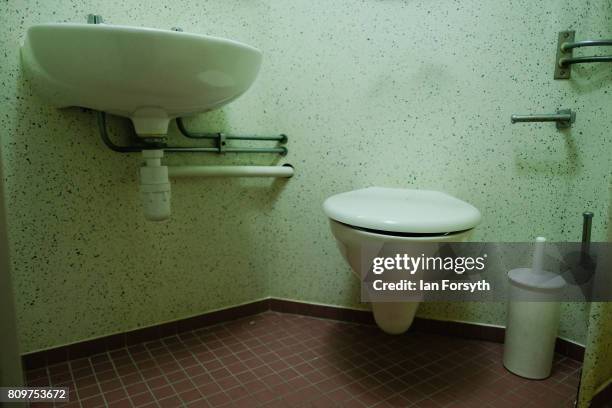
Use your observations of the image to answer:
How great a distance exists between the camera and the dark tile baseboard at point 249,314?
3.51ft

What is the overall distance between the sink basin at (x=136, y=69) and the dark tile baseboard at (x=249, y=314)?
590mm

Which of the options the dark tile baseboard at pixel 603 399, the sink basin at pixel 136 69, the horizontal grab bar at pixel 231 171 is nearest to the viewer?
the sink basin at pixel 136 69

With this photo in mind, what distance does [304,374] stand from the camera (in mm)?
1046

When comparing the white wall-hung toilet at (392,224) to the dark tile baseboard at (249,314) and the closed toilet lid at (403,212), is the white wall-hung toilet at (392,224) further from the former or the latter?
the dark tile baseboard at (249,314)

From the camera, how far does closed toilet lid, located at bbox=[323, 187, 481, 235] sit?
77 centimetres

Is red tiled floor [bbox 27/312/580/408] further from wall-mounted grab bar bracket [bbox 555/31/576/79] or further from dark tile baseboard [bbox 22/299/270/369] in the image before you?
wall-mounted grab bar bracket [bbox 555/31/576/79]

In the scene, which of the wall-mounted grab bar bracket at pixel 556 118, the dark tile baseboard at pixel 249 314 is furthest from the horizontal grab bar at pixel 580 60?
the dark tile baseboard at pixel 249 314

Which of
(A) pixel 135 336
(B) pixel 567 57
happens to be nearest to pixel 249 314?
(A) pixel 135 336

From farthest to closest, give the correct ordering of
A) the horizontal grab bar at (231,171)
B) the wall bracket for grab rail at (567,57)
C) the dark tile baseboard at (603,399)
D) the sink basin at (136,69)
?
the horizontal grab bar at (231,171), the wall bracket for grab rail at (567,57), the dark tile baseboard at (603,399), the sink basin at (136,69)

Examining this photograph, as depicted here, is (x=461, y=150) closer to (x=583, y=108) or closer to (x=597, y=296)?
(x=583, y=108)

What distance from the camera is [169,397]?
0.95 metres

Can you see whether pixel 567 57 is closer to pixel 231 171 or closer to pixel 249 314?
pixel 231 171

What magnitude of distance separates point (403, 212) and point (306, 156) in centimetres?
53

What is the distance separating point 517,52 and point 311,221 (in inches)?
29.4
